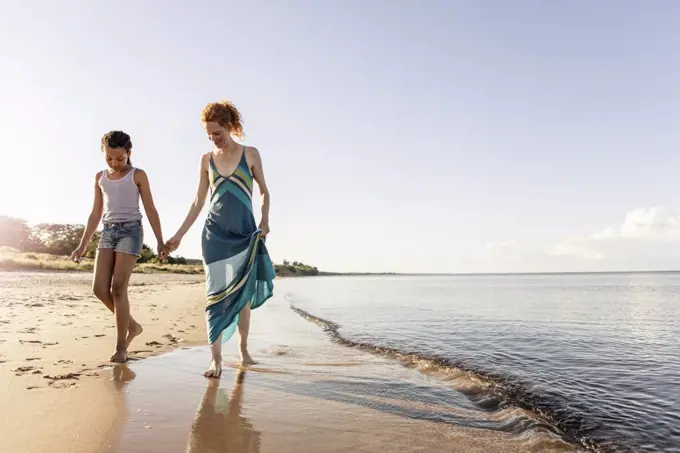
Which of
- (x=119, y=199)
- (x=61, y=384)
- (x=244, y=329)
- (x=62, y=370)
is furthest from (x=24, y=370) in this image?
(x=244, y=329)

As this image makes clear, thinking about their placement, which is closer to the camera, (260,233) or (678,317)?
(260,233)

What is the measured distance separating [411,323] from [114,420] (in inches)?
303

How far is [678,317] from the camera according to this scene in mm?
12219

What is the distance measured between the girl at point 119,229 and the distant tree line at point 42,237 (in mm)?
43733

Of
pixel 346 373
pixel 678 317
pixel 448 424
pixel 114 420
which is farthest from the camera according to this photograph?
pixel 678 317

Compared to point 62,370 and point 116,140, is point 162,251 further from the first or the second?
point 62,370

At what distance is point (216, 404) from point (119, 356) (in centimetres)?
169

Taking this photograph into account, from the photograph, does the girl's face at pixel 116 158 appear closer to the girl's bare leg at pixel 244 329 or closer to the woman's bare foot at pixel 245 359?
the girl's bare leg at pixel 244 329

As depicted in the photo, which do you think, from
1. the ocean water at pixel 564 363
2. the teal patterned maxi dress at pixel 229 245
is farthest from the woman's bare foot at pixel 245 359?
the ocean water at pixel 564 363

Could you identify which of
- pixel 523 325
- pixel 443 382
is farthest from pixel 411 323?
→ pixel 443 382

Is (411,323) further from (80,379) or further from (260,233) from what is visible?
(80,379)

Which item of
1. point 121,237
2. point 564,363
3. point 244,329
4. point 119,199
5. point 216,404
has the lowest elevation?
point 564,363

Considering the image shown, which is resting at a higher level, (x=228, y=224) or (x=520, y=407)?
(x=228, y=224)

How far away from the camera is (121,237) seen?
14.5 ft
